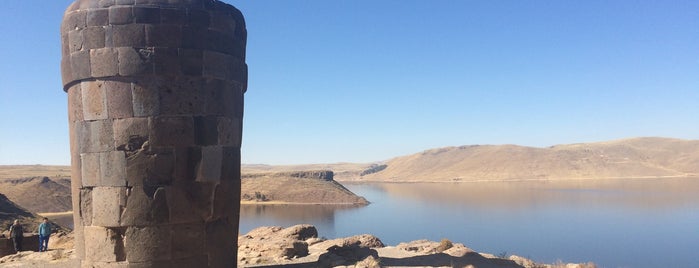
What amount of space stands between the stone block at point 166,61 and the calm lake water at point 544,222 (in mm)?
17337

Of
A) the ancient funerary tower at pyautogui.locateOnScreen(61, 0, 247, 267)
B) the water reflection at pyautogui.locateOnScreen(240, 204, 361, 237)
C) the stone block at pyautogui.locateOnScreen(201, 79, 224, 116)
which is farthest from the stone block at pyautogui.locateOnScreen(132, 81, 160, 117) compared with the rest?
the water reflection at pyautogui.locateOnScreen(240, 204, 361, 237)

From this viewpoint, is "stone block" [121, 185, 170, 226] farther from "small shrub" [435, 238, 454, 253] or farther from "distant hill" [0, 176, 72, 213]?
"distant hill" [0, 176, 72, 213]

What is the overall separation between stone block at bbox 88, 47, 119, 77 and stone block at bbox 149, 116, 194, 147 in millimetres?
729

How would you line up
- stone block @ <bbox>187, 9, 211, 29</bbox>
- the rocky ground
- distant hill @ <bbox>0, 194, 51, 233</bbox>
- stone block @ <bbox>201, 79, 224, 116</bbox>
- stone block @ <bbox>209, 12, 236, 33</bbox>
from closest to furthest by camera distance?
stone block @ <bbox>187, 9, 211, 29</bbox>
stone block @ <bbox>201, 79, 224, 116</bbox>
stone block @ <bbox>209, 12, 236, 33</bbox>
the rocky ground
distant hill @ <bbox>0, 194, 51, 233</bbox>

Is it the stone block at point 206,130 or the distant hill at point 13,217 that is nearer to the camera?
the stone block at point 206,130

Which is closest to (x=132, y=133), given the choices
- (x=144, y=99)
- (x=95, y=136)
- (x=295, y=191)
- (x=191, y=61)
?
(x=144, y=99)

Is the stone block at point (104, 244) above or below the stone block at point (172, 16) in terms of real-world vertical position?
below

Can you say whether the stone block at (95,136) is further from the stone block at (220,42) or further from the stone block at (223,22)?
the stone block at (223,22)

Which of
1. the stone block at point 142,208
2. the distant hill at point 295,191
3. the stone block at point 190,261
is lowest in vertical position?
the distant hill at point 295,191

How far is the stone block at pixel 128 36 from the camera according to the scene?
5559mm

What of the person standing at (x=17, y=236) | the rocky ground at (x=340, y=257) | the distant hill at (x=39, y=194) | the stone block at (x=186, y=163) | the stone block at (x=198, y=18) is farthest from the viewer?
the distant hill at (x=39, y=194)

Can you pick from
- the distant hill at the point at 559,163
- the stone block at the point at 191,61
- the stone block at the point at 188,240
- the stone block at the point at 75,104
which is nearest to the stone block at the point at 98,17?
the stone block at the point at 75,104

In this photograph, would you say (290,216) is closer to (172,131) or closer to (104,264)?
(104,264)

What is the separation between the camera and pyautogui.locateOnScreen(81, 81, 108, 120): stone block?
18.6 feet
